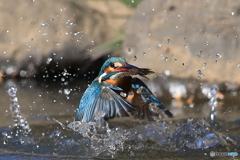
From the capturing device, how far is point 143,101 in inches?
143

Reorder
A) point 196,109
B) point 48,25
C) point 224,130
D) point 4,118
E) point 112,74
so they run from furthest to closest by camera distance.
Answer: point 48,25 → point 196,109 → point 4,118 → point 224,130 → point 112,74

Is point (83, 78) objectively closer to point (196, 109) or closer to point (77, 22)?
point (77, 22)

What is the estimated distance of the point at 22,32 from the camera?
6625 millimetres

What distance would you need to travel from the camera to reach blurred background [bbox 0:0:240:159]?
215 inches

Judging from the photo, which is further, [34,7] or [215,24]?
[34,7]

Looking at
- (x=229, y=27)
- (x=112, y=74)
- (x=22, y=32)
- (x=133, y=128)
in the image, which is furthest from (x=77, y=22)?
(x=112, y=74)

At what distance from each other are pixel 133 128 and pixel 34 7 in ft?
9.58

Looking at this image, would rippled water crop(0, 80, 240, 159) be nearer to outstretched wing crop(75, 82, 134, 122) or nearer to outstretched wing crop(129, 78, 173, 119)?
outstretched wing crop(75, 82, 134, 122)

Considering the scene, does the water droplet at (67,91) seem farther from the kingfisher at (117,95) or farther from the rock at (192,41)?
the kingfisher at (117,95)

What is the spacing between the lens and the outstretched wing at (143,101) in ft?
11.7

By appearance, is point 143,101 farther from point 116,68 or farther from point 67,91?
point 67,91

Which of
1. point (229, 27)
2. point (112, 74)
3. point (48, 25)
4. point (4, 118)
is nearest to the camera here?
point (112, 74)

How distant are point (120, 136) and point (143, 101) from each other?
1.73 ft

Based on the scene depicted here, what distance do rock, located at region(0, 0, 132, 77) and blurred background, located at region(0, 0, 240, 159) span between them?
0.01 meters
